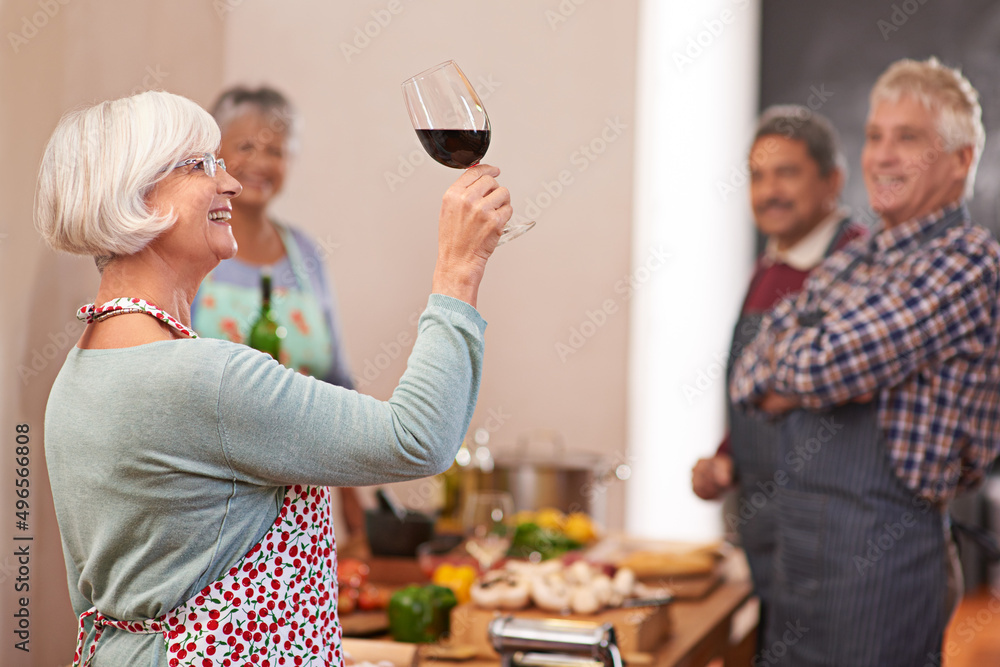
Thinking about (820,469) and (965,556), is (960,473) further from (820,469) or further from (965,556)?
(965,556)

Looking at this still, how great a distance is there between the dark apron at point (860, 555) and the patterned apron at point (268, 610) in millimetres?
1379

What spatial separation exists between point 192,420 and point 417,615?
80 cm

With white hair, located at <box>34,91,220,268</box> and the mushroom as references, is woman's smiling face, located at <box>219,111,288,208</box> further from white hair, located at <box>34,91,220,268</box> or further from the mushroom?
white hair, located at <box>34,91,220,268</box>

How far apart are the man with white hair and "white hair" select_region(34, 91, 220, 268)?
147 cm

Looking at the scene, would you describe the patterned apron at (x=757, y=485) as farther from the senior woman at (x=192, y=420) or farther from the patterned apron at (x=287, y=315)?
the senior woman at (x=192, y=420)

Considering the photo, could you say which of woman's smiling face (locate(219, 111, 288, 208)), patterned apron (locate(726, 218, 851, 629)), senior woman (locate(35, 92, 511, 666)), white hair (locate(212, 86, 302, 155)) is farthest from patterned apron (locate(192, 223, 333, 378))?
senior woman (locate(35, 92, 511, 666))

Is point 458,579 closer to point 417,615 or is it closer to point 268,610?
point 417,615

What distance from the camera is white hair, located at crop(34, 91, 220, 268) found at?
91cm

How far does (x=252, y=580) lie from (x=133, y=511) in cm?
14

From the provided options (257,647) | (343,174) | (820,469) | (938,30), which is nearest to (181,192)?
(257,647)

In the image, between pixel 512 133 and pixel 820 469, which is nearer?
pixel 820 469

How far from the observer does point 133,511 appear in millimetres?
897

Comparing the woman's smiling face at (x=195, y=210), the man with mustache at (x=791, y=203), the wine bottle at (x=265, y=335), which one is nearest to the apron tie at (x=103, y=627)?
the woman's smiling face at (x=195, y=210)

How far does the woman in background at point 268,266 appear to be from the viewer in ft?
8.12
